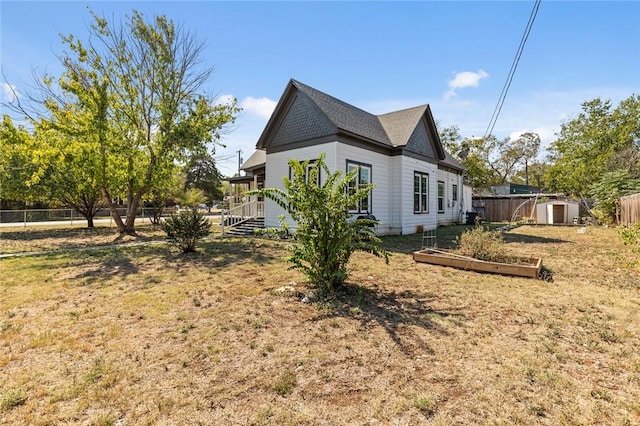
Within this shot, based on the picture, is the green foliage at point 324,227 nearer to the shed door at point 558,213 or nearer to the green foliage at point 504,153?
the shed door at point 558,213

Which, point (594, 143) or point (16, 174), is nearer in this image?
point (16, 174)

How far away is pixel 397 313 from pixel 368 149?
31.4ft

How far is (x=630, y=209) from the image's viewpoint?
14.4m

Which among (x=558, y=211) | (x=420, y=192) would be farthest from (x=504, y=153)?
(x=420, y=192)

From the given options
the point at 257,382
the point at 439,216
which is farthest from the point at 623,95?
the point at 257,382

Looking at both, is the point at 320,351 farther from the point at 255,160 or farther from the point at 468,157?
the point at 468,157

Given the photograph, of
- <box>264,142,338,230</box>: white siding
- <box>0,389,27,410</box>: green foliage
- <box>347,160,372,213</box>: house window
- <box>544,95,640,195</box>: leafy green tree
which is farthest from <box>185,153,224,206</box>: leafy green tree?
<box>0,389,27,410</box>: green foliage

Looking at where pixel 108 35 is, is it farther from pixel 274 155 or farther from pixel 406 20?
pixel 406 20

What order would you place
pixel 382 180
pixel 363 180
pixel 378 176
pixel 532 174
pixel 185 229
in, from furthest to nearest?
pixel 532 174, pixel 382 180, pixel 378 176, pixel 363 180, pixel 185 229

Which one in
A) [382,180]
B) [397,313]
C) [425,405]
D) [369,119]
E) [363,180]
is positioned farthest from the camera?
[369,119]

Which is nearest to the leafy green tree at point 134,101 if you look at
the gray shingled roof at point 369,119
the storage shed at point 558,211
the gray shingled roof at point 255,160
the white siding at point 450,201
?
the gray shingled roof at point 255,160

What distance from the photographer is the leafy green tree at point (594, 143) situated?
2422 cm

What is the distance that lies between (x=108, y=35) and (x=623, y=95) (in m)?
38.2

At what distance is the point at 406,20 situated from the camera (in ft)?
31.0
